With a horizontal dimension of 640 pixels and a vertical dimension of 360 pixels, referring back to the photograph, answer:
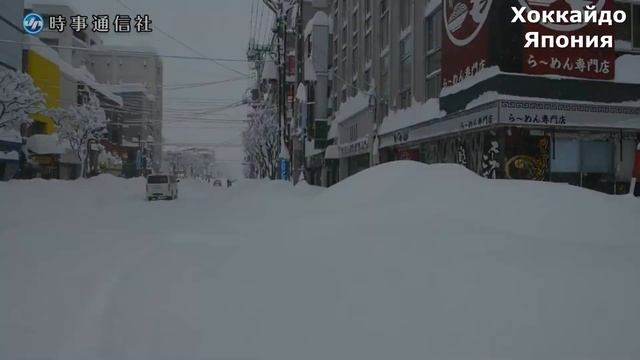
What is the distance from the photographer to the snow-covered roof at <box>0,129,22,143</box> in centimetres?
3750

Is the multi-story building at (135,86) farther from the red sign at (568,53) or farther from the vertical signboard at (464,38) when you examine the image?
the red sign at (568,53)

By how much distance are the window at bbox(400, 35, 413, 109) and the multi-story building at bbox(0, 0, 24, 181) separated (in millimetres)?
29392

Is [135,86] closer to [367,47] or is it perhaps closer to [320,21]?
[320,21]

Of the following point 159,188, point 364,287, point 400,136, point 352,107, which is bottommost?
point 364,287

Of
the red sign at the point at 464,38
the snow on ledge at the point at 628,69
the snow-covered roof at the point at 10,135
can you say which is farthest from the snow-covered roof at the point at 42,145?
the snow on ledge at the point at 628,69

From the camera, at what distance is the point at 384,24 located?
2998 centimetres

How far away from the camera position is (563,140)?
57.7ft

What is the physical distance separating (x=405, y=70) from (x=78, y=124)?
118 feet

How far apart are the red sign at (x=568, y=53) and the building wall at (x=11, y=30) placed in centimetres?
3783

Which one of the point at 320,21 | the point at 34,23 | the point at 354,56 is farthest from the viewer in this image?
the point at 320,21

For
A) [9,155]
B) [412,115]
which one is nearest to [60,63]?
[9,155]

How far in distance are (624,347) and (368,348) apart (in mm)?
2165

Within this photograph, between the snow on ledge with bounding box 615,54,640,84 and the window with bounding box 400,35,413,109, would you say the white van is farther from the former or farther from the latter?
→ the snow on ledge with bounding box 615,54,640,84

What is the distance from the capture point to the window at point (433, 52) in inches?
848
